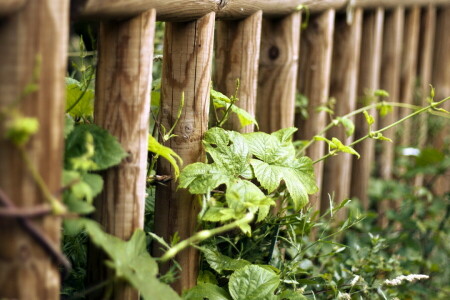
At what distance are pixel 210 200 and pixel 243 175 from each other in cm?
25

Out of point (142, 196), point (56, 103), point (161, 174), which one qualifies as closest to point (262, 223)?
point (161, 174)

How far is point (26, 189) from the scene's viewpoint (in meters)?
1.35

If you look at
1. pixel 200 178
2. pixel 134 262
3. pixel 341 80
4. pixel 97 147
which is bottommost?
pixel 134 262

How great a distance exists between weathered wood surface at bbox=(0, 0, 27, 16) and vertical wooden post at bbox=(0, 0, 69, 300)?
0.04 feet

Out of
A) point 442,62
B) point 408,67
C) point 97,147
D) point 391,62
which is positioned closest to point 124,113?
point 97,147

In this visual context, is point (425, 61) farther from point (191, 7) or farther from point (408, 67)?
point (191, 7)

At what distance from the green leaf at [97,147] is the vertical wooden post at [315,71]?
4.87 ft

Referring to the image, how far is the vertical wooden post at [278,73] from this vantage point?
8.93ft

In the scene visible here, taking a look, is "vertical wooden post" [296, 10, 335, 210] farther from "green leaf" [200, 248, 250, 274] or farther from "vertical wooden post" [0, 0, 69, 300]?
"vertical wooden post" [0, 0, 69, 300]

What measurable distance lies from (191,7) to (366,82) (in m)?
1.91

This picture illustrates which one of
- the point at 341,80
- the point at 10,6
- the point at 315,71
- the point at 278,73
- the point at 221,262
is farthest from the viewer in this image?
the point at 341,80

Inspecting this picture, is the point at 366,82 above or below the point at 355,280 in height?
above

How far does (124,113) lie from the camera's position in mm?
1739

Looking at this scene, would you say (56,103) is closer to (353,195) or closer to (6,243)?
(6,243)
